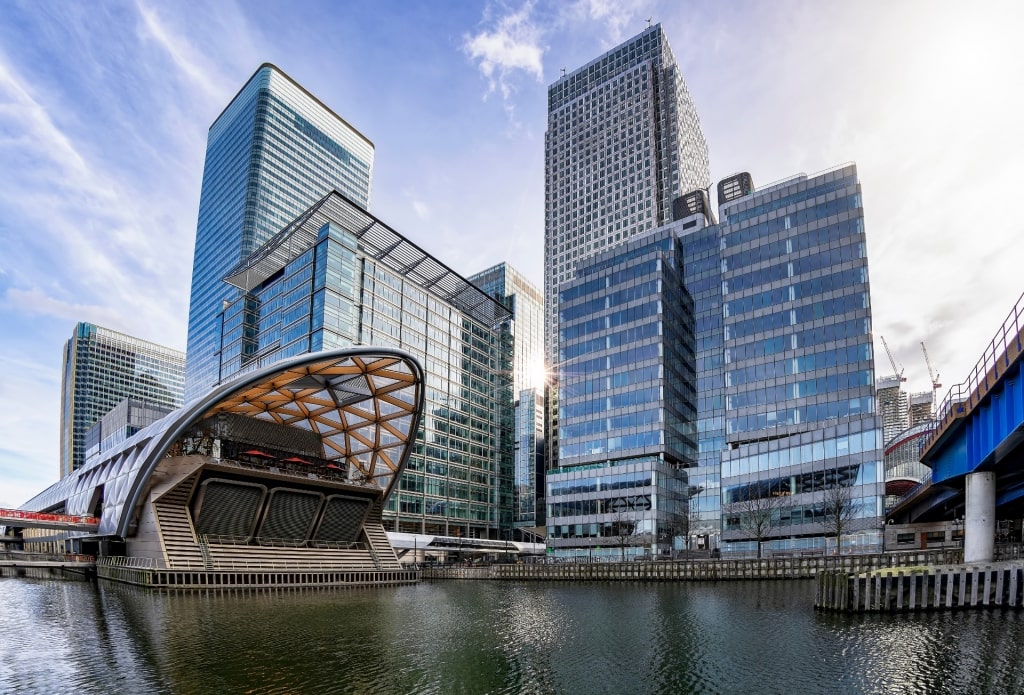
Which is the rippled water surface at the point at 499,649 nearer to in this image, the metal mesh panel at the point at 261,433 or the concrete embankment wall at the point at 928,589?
the concrete embankment wall at the point at 928,589

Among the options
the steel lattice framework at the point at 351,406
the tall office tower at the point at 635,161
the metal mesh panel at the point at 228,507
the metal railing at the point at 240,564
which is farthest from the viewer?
the tall office tower at the point at 635,161

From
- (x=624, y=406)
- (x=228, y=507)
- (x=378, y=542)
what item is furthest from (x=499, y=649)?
(x=624, y=406)

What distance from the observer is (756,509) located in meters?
92.7

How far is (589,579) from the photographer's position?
7656 centimetres

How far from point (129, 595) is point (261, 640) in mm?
26963

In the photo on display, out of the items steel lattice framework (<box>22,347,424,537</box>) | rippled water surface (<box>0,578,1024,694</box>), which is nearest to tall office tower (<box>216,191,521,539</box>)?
steel lattice framework (<box>22,347,424,537</box>)

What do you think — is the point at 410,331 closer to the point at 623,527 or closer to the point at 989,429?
the point at 623,527

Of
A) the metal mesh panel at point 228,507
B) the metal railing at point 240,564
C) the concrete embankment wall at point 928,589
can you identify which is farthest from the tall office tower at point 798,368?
the metal mesh panel at point 228,507

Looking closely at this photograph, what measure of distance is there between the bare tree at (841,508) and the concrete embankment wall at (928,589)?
4536 centimetres

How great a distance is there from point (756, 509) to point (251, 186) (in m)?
149

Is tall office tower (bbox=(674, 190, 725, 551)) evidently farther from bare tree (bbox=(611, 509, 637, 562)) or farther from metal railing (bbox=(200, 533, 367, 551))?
metal railing (bbox=(200, 533, 367, 551))

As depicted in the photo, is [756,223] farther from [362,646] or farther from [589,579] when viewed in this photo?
[362,646]

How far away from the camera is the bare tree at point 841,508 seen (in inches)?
3292

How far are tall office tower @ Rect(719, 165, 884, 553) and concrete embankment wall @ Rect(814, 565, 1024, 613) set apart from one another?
45632 millimetres
